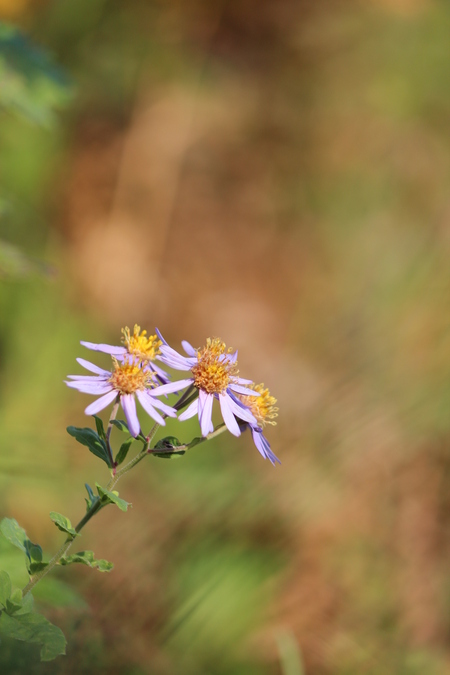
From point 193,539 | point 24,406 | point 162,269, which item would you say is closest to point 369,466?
point 193,539

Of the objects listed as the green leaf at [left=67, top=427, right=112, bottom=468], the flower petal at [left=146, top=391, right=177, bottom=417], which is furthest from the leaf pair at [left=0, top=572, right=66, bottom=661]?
the flower petal at [left=146, top=391, right=177, bottom=417]

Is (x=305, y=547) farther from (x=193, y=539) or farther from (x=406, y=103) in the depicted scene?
(x=406, y=103)

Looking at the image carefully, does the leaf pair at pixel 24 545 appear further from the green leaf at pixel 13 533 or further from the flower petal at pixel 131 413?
the flower petal at pixel 131 413

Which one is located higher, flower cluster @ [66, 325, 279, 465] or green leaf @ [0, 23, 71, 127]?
green leaf @ [0, 23, 71, 127]

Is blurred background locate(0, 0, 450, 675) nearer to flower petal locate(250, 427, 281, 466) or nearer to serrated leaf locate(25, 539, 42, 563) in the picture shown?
serrated leaf locate(25, 539, 42, 563)

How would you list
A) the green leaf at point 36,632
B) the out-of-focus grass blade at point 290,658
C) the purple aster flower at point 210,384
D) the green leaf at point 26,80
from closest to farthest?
the green leaf at point 36,632 < the purple aster flower at point 210,384 < the out-of-focus grass blade at point 290,658 < the green leaf at point 26,80

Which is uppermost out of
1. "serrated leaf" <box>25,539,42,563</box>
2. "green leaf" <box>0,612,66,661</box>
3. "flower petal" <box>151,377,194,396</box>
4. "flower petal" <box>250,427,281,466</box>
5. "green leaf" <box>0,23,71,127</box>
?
"green leaf" <box>0,23,71,127</box>

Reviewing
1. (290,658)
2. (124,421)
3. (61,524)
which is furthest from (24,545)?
(290,658)

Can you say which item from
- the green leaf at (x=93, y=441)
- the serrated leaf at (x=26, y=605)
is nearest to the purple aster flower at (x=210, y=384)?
the green leaf at (x=93, y=441)
